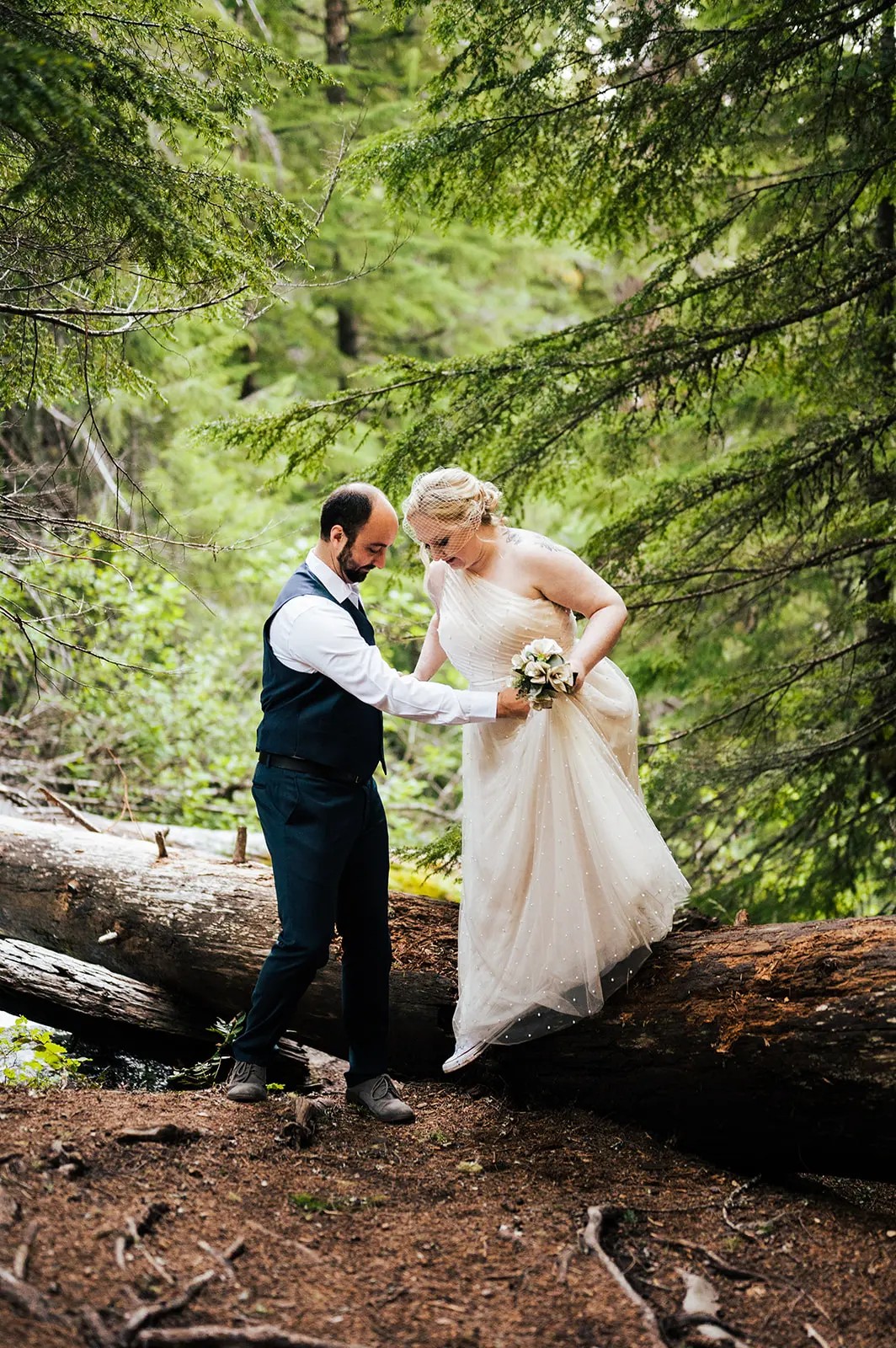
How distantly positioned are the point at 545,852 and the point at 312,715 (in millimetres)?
1077

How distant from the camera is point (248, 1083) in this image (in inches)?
165

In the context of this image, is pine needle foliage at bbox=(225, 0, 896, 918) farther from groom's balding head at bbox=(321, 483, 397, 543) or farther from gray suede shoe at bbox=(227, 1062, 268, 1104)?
gray suede shoe at bbox=(227, 1062, 268, 1104)

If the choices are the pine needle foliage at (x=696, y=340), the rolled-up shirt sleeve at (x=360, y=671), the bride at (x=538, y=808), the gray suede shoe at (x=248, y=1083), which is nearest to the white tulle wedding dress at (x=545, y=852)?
the bride at (x=538, y=808)

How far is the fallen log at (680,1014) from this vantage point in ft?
11.8

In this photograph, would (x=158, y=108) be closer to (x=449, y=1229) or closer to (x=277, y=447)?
(x=277, y=447)

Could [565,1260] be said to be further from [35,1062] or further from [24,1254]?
[35,1062]

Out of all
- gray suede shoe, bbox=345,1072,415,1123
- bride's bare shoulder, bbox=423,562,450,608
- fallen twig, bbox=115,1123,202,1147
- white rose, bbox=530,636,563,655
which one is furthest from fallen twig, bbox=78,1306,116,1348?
bride's bare shoulder, bbox=423,562,450,608

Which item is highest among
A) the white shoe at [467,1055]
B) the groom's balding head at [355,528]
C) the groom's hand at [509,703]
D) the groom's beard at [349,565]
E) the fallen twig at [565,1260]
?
the groom's balding head at [355,528]

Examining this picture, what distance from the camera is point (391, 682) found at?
3.93 meters

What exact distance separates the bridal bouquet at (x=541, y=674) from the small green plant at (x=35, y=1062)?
8.45ft

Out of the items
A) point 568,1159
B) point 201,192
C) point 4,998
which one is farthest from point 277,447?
point 568,1159

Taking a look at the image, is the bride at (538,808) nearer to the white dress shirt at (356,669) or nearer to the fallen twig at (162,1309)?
the white dress shirt at (356,669)

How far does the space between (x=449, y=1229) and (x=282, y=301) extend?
354cm

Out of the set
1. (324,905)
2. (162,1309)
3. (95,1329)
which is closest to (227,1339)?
(162,1309)
